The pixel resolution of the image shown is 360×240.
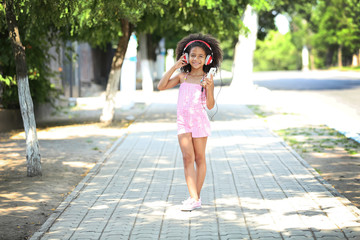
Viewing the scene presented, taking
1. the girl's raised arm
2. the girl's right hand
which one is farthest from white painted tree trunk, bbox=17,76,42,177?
the girl's right hand

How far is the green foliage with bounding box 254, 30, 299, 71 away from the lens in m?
93.0

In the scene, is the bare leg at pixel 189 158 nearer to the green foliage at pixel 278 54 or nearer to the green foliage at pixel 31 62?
the green foliage at pixel 31 62

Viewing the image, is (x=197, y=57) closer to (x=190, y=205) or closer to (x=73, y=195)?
(x=190, y=205)

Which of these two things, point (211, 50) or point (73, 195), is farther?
point (73, 195)

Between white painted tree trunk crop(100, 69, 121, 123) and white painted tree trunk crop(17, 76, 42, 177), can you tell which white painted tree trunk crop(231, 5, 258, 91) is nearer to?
white painted tree trunk crop(100, 69, 121, 123)

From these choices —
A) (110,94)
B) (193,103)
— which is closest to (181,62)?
(193,103)

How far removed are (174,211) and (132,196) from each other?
3.11 feet

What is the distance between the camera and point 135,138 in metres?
13.2

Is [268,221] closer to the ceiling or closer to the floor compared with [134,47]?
closer to the floor

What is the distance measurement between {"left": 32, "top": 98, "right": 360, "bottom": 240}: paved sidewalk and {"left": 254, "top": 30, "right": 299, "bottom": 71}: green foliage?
270 feet

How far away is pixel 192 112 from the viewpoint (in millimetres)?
6672

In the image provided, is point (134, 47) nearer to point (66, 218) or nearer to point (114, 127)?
point (114, 127)

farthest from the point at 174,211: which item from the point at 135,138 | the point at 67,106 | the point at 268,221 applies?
the point at 67,106

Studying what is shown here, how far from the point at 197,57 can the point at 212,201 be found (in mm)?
1726
